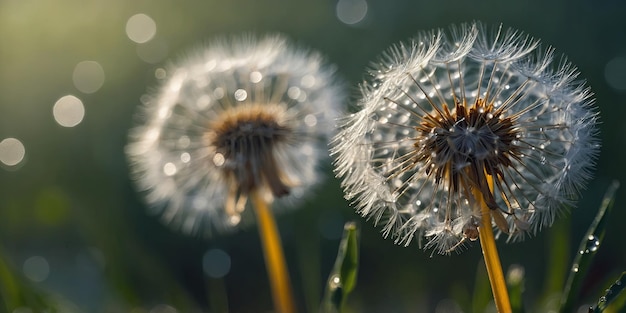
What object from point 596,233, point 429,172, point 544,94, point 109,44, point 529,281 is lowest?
point 529,281

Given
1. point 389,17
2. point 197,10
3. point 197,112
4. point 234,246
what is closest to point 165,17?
point 197,10

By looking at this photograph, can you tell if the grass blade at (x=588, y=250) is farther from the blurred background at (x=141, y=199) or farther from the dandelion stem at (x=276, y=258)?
the dandelion stem at (x=276, y=258)

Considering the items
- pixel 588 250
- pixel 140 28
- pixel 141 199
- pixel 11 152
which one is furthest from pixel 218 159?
pixel 140 28

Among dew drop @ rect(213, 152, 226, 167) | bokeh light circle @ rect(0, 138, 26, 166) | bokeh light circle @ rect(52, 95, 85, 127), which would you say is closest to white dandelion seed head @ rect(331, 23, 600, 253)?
dew drop @ rect(213, 152, 226, 167)

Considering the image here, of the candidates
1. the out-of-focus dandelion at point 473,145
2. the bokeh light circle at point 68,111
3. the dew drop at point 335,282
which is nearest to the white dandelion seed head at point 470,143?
the out-of-focus dandelion at point 473,145

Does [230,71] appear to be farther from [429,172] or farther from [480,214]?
[480,214]

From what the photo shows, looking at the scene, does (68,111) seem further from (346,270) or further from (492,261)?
(492,261)
